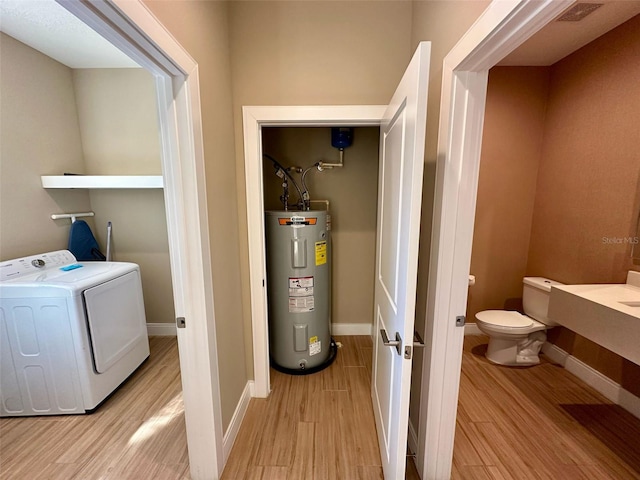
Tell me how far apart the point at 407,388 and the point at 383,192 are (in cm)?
97

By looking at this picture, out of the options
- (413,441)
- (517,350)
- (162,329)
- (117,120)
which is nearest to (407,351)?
(413,441)

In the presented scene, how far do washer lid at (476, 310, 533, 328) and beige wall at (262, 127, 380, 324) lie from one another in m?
1.02

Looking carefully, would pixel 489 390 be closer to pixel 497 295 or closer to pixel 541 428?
pixel 541 428

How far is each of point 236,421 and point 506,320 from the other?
87.5 inches

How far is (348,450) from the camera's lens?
146cm

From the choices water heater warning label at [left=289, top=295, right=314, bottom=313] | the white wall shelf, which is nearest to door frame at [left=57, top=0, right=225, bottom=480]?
water heater warning label at [left=289, top=295, right=314, bottom=313]

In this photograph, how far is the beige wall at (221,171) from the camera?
44.9 inches

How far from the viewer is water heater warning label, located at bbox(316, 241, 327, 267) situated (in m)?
2.01

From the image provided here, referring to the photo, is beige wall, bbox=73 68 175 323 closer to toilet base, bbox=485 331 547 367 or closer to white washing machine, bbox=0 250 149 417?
white washing machine, bbox=0 250 149 417

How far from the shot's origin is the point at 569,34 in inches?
70.3

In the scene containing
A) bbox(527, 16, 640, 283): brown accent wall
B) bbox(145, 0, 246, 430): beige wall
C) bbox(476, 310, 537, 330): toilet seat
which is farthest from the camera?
bbox(476, 310, 537, 330): toilet seat

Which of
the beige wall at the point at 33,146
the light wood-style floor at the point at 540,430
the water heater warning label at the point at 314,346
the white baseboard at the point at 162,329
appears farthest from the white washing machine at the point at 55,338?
the light wood-style floor at the point at 540,430

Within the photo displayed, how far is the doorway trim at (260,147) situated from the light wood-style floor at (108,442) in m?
0.66

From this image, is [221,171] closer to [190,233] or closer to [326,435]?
[190,233]
